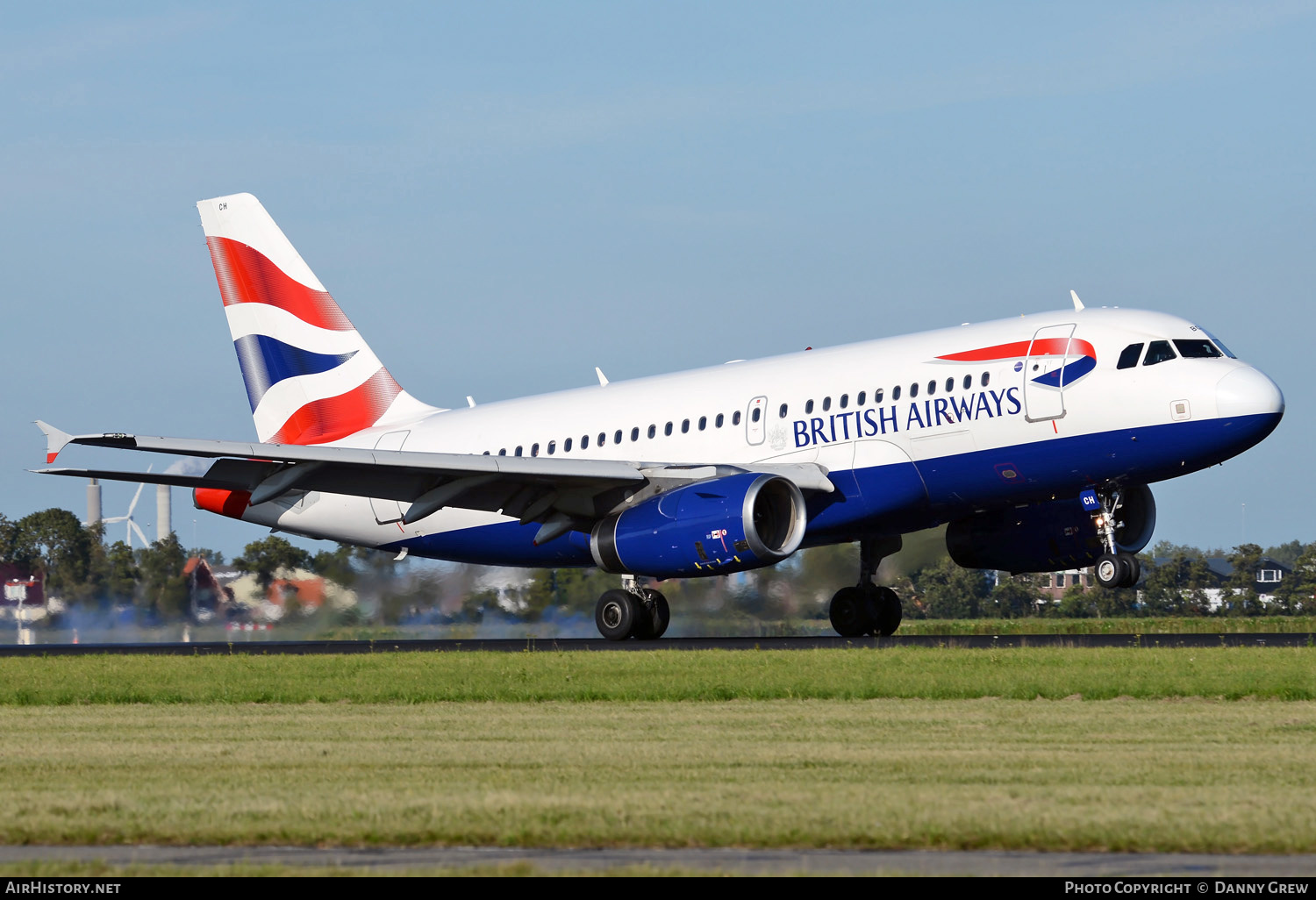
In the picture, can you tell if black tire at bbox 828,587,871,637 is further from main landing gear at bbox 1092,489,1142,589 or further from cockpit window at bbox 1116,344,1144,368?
cockpit window at bbox 1116,344,1144,368

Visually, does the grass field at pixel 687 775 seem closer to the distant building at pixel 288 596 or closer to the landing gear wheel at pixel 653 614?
the landing gear wheel at pixel 653 614

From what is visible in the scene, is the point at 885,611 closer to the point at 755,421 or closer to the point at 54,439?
the point at 755,421

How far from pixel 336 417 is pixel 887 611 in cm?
1238

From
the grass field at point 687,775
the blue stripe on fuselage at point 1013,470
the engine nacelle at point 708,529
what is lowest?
the grass field at point 687,775

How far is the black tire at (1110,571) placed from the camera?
2661 cm

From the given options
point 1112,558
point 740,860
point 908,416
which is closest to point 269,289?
point 908,416

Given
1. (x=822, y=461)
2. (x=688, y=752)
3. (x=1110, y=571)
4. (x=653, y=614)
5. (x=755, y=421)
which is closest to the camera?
(x=688, y=752)

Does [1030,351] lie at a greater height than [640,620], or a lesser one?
greater

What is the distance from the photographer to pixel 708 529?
2562 centimetres

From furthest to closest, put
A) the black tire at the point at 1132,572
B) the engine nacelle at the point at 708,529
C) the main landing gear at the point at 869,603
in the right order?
1. the main landing gear at the point at 869,603
2. the black tire at the point at 1132,572
3. the engine nacelle at the point at 708,529

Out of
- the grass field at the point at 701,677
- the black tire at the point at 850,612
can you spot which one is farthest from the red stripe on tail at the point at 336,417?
the grass field at the point at 701,677

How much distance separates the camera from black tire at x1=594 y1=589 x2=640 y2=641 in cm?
2898

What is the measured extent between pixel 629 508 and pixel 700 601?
6236mm

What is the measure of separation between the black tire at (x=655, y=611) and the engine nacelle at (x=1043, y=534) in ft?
18.3
